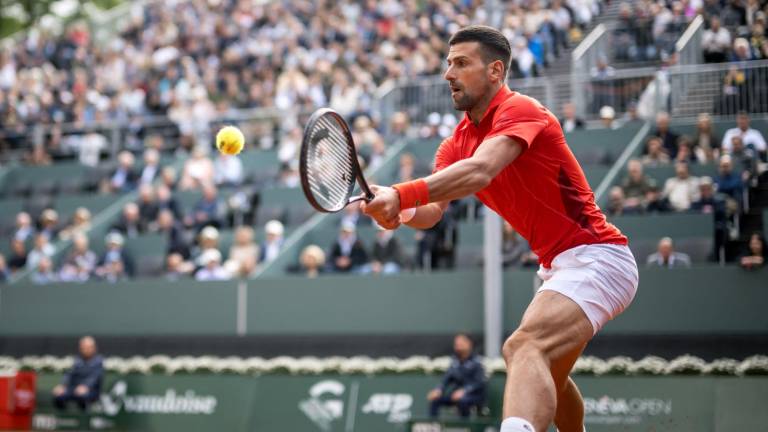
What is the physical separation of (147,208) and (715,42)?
10880 millimetres

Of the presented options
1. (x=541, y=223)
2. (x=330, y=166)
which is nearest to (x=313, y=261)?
(x=541, y=223)

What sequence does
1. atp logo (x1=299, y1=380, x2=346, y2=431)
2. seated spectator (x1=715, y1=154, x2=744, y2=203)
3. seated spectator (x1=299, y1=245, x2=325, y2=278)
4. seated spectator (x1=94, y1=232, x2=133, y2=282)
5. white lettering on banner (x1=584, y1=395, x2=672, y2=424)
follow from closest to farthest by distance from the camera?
white lettering on banner (x1=584, y1=395, x2=672, y2=424) → atp logo (x1=299, y1=380, x2=346, y2=431) → seated spectator (x1=715, y1=154, x2=744, y2=203) → seated spectator (x1=299, y1=245, x2=325, y2=278) → seated spectator (x1=94, y1=232, x2=133, y2=282)

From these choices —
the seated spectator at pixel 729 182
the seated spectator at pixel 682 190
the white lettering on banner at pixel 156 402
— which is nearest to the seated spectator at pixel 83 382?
the white lettering on banner at pixel 156 402

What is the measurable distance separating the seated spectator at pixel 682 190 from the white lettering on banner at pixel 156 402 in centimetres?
729

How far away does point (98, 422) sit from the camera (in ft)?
54.6

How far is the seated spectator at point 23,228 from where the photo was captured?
22.2 meters

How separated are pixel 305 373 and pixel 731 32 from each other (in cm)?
836

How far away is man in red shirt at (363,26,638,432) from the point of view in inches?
232

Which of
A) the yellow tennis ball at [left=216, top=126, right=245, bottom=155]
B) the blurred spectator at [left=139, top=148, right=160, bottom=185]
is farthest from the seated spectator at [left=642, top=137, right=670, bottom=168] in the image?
the yellow tennis ball at [left=216, top=126, right=245, bottom=155]

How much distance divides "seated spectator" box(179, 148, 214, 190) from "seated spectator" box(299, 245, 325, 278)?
4135 mm

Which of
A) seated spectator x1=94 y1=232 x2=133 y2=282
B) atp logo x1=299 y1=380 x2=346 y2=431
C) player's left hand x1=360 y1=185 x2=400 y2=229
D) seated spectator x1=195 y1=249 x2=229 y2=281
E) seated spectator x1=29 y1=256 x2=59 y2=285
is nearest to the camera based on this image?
player's left hand x1=360 y1=185 x2=400 y2=229

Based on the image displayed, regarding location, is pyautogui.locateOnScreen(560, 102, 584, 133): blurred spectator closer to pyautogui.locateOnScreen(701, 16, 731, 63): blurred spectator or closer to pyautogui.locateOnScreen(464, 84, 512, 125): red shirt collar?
pyautogui.locateOnScreen(701, 16, 731, 63): blurred spectator

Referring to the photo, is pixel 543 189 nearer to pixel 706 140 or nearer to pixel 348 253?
pixel 706 140

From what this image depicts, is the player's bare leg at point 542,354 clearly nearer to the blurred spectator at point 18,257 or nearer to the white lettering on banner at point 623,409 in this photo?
the white lettering on banner at point 623,409
